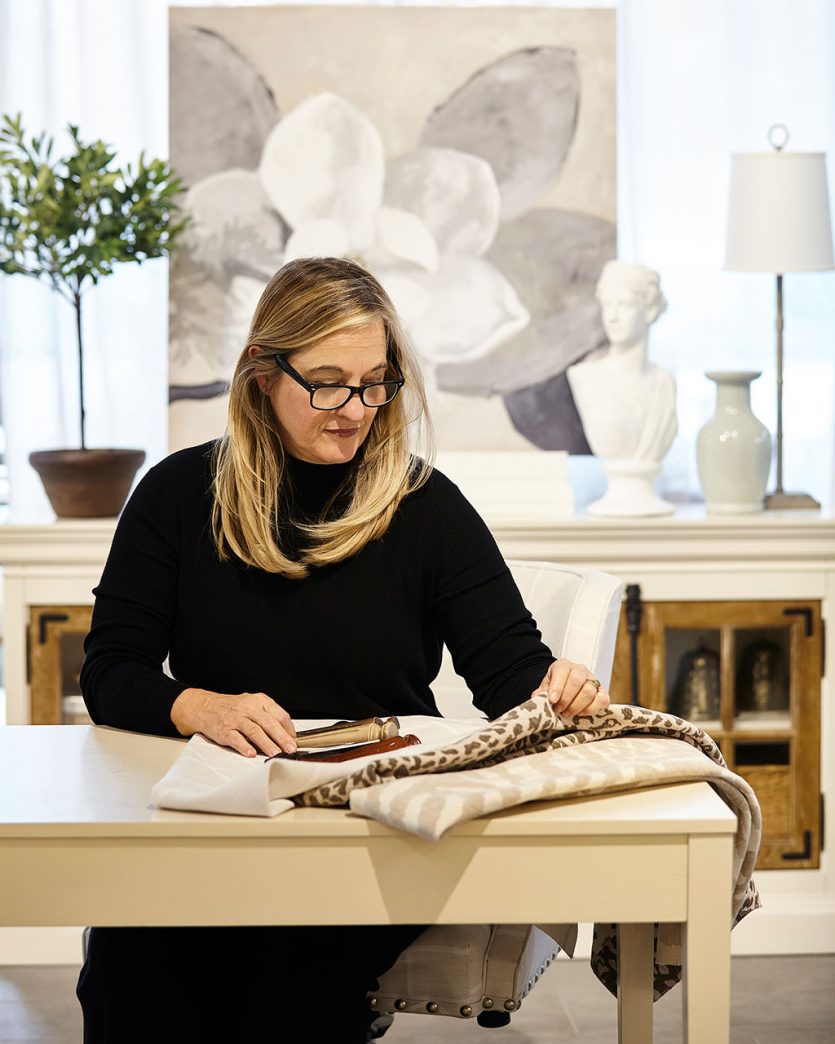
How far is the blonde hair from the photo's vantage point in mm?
1789

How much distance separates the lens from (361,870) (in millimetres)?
1262

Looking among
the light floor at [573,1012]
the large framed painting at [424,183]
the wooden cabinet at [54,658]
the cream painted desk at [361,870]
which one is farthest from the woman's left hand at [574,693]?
the large framed painting at [424,183]

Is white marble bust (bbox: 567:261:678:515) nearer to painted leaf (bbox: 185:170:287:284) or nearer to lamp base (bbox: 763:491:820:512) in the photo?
lamp base (bbox: 763:491:820:512)

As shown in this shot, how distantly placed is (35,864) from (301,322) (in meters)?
0.80

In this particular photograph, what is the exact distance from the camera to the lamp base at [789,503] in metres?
2.97

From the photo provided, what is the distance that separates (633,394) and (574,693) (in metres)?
1.47

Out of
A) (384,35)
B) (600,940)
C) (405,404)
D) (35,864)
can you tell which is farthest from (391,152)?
(35,864)

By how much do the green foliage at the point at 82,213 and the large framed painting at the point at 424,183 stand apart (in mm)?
228

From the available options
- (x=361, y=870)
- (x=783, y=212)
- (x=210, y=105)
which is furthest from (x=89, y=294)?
(x=361, y=870)

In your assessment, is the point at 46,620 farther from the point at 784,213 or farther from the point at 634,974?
the point at 784,213

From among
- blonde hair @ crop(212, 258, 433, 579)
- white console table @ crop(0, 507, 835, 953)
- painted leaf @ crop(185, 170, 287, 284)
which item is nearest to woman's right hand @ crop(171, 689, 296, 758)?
blonde hair @ crop(212, 258, 433, 579)

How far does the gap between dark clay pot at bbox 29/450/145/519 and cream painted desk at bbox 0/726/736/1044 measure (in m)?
1.65

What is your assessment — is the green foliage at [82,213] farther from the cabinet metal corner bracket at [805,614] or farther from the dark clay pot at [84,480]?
the cabinet metal corner bracket at [805,614]

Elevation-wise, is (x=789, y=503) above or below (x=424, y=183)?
below
